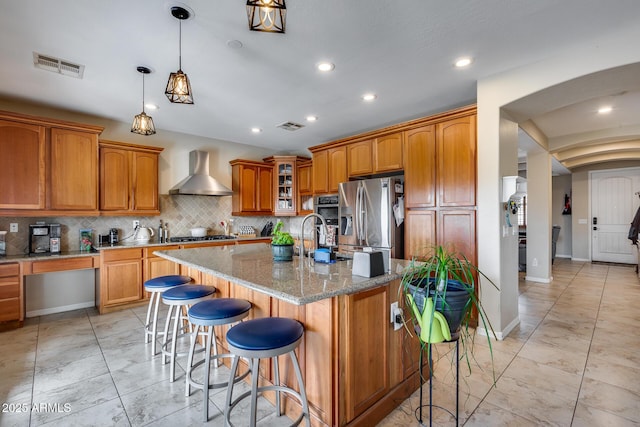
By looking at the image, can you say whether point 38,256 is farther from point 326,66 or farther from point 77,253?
point 326,66

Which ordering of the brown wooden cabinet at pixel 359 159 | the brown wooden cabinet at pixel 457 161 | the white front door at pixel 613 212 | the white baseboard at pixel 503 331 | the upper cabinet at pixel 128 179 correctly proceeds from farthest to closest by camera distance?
the white front door at pixel 613 212
the brown wooden cabinet at pixel 359 159
the upper cabinet at pixel 128 179
the brown wooden cabinet at pixel 457 161
the white baseboard at pixel 503 331

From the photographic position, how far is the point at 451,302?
1.46m

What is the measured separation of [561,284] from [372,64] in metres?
5.35

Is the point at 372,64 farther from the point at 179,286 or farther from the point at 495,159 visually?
the point at 179,286

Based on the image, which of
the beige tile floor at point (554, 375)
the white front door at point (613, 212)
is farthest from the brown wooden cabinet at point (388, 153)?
the white front door at point (613, 212)

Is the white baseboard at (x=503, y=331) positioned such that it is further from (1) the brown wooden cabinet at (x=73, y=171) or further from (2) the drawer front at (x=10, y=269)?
(2) the drawer front at (x=10, y=269)

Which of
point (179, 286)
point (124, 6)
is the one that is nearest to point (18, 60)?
point (124, 6)

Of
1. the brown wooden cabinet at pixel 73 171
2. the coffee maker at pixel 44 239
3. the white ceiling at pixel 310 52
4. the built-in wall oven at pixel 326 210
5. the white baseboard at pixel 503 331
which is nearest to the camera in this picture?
the white ceiling at pixel 310 52

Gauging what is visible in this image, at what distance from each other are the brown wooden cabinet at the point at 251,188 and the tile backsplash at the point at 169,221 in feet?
0.92

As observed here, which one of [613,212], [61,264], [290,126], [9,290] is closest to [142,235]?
[61,264]

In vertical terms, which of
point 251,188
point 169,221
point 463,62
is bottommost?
point 169,221

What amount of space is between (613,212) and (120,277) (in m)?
10.7

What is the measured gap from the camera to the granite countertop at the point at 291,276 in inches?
57.6

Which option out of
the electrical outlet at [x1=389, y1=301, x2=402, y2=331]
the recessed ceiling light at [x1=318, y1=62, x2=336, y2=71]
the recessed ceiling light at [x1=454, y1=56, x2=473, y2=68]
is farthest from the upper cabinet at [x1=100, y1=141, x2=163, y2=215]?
the recessed ceiling light at [x1=454, y1=56, x2=473, y2=68]
